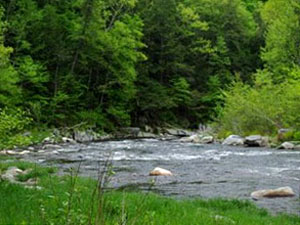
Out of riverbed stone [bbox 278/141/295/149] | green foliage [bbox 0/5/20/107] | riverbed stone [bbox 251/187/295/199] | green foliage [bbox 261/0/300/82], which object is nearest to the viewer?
riverbed stone [bbox 251/187/295/199]

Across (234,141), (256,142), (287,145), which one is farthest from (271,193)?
(234,141)

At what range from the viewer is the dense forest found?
32344 mm

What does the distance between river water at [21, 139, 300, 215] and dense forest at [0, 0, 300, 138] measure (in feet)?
28.0

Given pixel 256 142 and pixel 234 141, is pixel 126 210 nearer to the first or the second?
pixel 256 142

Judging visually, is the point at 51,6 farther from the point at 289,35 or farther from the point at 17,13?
the point at 289,35

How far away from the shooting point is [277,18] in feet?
151

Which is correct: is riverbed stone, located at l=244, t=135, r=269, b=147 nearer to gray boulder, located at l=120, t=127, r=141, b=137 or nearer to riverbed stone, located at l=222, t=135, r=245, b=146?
riverbed stone, located at l=222, t=135, r=245, b=146

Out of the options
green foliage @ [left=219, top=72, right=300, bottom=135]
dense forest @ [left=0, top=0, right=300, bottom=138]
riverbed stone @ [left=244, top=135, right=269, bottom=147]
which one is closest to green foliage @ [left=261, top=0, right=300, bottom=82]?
dense forest @ [left=0, top=0, right=300, bottom=138]

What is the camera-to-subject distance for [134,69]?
44.3m

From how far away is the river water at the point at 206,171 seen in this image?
39.5 ft

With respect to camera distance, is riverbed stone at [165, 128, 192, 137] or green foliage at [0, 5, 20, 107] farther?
riverbed stone at [165, 128, 192, 137]

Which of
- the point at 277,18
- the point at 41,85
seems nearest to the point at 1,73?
the point at 41,85

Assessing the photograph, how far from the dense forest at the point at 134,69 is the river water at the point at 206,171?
8.54 meters

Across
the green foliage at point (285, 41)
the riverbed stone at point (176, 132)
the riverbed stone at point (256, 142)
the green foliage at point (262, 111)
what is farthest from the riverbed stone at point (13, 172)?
the riverbed stone at point (176, 132)
